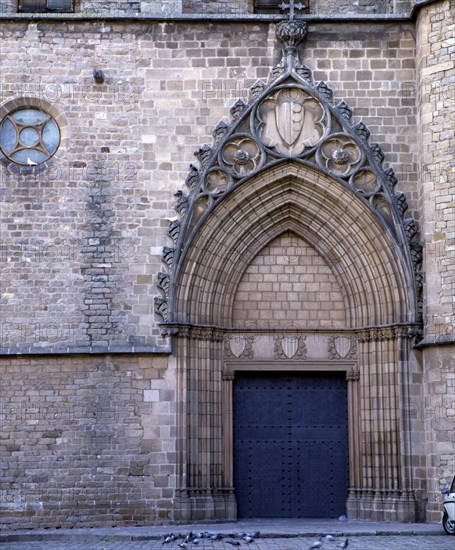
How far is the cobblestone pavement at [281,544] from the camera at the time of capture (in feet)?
46.7

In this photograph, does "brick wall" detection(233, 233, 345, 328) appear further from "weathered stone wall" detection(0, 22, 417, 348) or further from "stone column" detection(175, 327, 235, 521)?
"weathered stone wall" detection(0, 22, 417, 348)

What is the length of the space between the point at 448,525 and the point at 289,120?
647cm

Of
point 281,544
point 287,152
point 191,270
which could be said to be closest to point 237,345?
point 191,270

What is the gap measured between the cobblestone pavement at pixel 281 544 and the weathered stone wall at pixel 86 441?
1.29m

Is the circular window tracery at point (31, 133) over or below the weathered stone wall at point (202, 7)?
below

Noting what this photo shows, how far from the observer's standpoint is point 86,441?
17.3 meters

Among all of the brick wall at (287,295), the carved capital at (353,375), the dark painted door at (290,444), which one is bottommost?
the dark painted door at (290,444)

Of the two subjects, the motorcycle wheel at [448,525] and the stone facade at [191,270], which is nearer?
the motorcycle wheel at [448,525]

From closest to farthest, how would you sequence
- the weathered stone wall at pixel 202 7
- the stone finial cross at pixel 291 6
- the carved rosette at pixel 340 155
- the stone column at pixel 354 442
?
the stone column at pixel 354 442
the carved rosette at pixel 340 155
the stone finial cross at pixel 291 6
the weathered stone wall at pixel 202 7

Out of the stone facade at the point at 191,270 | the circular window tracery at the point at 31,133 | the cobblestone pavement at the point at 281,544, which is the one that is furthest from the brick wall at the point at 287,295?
the cobblestone pavement at the point at 281,544

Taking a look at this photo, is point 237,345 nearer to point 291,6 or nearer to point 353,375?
point 353,375

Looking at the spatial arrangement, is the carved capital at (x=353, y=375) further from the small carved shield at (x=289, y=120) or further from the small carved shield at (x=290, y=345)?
the small carved shield at (x=289, y=120)

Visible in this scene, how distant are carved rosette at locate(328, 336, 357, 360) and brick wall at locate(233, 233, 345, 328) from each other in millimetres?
251

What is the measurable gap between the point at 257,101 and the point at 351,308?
347 cm
